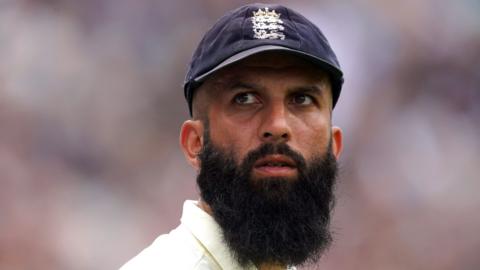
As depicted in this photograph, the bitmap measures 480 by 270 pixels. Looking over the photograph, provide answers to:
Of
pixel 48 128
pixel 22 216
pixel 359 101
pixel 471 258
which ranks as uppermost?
pixel 48 128

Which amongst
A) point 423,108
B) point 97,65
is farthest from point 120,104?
point 423,108

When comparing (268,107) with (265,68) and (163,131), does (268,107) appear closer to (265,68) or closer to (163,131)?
(265,68)

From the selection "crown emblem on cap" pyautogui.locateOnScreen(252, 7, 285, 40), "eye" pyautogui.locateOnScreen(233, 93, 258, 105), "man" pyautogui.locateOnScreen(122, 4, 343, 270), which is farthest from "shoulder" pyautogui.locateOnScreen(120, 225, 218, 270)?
"crown emblem on cap" pyautogui.locateOnScreen(252, 7, 285, 40)

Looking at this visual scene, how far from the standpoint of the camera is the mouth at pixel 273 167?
145 cm

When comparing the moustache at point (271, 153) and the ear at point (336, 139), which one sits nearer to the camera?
the moustache at point (271, 153)

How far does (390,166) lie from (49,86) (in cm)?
179

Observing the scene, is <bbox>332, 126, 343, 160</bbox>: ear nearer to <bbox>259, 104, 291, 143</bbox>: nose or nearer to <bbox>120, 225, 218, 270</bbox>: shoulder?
<bbox>259, 104, 291, 143</bbox>: nose

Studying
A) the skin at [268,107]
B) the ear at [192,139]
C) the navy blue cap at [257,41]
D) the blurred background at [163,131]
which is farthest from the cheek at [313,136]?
the blurred background at [163,131]

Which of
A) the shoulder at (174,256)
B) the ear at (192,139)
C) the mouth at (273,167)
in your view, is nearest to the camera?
the shoulder at (174,256)

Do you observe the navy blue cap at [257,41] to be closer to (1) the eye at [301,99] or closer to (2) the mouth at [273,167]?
(1) the eye at [301,99]

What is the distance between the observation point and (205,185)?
1564 millimetres

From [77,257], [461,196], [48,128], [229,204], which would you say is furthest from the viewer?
[461,196]

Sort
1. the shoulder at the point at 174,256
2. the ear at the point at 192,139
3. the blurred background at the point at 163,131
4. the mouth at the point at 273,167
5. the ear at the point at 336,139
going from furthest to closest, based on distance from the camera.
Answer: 1. the blurred background at the point at 163,131
2. the ear at the point at 336,139
3. the ear at the point at 192,139
4. the mouth at the point at 273,167
5. the shoulder at the point at 174,256

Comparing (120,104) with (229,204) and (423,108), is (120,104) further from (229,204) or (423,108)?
(229,204)
